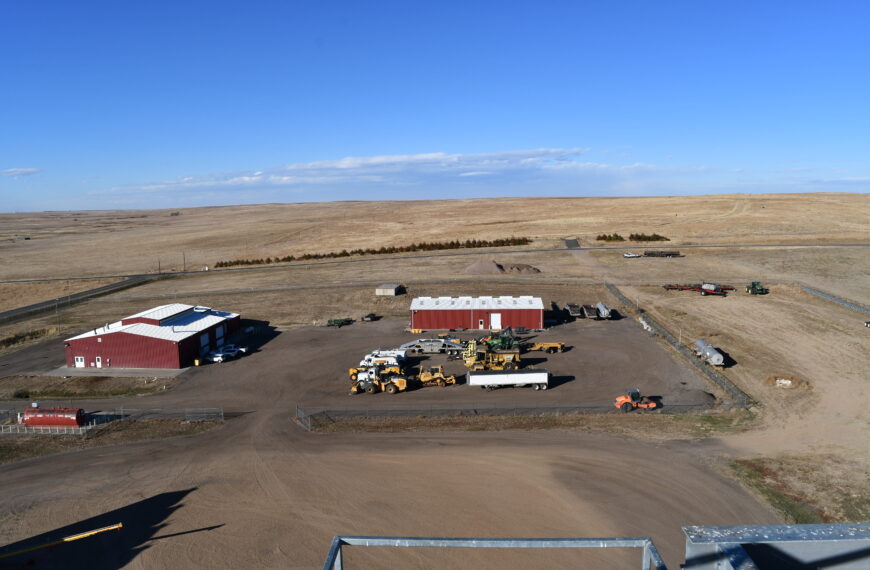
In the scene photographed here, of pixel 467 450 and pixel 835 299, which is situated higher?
pixel 835 299

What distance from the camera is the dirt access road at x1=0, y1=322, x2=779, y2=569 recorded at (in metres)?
21.8

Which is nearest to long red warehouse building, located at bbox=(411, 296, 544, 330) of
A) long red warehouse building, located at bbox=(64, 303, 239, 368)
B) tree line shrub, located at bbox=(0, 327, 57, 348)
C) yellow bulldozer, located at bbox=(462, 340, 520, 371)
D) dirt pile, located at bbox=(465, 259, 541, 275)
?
yellow bulldozer, located at bbox=(462, 340, 520, 371)

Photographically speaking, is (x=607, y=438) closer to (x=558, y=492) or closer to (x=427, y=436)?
(x=558, y=492)

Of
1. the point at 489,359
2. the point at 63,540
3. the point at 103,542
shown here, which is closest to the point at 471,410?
the point at 489,359

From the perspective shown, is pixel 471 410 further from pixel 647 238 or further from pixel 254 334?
pixel 647 238

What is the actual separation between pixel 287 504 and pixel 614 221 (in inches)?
4965

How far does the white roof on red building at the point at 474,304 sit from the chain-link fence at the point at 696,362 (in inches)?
417

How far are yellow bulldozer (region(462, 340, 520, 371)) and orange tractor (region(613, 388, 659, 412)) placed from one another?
9.48 metres

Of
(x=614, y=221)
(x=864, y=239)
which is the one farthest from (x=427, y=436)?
(x=614, y=221)

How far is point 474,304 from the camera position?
5762cm

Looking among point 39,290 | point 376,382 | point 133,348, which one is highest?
point 39,290

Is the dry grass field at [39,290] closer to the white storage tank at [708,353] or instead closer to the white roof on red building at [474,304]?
the white roof on red building at [474,304]

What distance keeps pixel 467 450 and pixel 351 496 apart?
708 centimetres

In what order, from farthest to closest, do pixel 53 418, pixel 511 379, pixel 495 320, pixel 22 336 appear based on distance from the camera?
pixel 22 336, pixel 495 320, pixel 511 379, pixel 53 418
